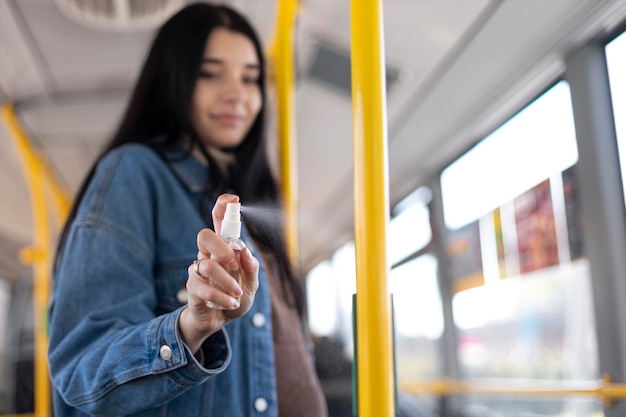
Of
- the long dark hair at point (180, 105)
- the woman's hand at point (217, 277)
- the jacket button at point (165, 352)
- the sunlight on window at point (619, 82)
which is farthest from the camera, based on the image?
the sunlight on window at point (619, 82)

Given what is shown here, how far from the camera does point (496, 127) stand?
2590mm

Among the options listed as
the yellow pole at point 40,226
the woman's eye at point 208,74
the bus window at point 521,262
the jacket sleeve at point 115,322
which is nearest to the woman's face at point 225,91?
the woman's eye at point 208,74

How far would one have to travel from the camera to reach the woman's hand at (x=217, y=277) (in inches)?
27.4

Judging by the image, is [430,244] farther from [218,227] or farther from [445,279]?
[218,227]

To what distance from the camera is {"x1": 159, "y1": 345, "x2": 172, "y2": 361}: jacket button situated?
2.76ft

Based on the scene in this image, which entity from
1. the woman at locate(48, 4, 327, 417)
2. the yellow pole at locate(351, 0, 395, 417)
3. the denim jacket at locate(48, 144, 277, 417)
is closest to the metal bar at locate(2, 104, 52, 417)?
the woman at locate(48, 4, 327, 417)

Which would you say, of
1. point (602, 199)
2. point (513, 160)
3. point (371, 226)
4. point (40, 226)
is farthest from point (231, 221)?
point (40, 226)

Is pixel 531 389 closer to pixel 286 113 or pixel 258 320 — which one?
pixel 286 113

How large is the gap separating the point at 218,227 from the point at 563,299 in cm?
298

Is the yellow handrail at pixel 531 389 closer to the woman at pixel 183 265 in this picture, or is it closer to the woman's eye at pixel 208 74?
the woman at pixel 183 265

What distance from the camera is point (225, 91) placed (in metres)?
1.20

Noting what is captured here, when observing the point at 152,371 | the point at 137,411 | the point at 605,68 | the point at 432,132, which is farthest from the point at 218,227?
the point at 432,132

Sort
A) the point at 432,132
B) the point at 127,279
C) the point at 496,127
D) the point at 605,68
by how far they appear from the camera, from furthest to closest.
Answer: the point at 432,132 < the point at 496,127 < the point at 605,68 < the point at 127,279

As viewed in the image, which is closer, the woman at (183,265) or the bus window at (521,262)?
the woman at (183,265)
